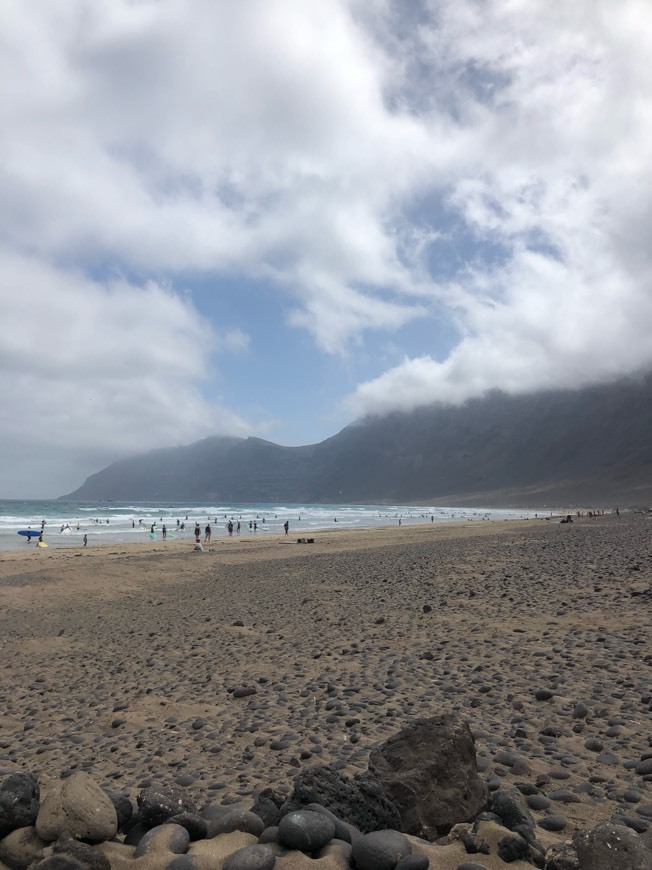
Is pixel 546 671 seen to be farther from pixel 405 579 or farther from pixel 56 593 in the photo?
pixel 56 593

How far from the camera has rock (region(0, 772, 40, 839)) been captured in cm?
313

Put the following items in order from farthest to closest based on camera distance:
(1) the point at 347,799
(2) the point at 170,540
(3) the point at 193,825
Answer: (2) the point at 170,540 < (1) the point at 347,799 < (3) the point at 193,825

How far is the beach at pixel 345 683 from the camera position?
4.68 metres

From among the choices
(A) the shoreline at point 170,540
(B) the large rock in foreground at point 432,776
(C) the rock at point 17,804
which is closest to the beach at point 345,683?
(B) the large rock in foreground at point 432,776

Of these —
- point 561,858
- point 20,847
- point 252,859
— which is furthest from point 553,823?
point 20,847

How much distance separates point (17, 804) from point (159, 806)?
78cm

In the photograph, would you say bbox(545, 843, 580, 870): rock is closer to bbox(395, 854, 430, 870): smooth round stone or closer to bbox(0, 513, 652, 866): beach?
bbox(0, 513, 652, 866): beach

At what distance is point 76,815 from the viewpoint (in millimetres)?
3107

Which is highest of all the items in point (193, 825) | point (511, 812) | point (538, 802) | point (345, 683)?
point (193, 825)

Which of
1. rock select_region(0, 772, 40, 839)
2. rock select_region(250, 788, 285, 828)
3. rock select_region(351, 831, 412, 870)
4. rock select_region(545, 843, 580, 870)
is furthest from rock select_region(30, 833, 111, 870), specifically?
rock select_region(545, 843, 580, 870)

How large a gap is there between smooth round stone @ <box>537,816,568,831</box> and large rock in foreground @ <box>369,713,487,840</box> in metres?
0.36

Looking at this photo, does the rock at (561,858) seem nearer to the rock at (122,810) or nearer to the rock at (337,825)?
the rock at (337,825)

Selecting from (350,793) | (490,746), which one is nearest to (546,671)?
(490,746)

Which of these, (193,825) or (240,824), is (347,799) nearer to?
(240,824)
